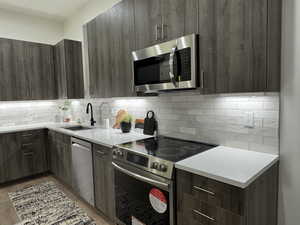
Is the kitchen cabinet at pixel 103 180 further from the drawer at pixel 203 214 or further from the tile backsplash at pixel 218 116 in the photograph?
the drawer at pixel 203 214

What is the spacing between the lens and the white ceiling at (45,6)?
3.40 m

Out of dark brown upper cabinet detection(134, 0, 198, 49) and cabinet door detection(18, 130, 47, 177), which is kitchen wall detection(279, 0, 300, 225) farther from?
cabinet door detection(18, 130, 47, 177)

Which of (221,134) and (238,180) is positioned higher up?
(221,134)

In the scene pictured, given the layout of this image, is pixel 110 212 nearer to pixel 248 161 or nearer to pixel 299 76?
pixel 248 161

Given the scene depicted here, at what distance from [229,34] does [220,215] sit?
119cm

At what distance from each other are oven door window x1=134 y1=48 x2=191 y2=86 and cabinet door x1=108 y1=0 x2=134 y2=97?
17cm

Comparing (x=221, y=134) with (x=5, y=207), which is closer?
(x=221, y=134)

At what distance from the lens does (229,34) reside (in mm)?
1382

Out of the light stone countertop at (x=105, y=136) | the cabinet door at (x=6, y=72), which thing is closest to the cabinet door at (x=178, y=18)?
the light stone countertop at (x=105, y=136)

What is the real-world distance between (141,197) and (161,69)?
1150mm

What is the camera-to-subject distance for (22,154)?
347cm

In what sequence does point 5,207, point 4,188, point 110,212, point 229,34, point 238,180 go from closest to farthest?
point 238,180 → point 229,34 → point 110,212 → point 5,207 → point 4,188

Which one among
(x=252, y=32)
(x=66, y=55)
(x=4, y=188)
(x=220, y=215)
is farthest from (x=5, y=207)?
(x=252, y=32)

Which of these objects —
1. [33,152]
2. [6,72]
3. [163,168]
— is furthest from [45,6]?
[163,168]
